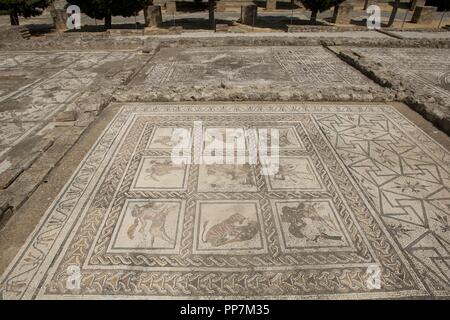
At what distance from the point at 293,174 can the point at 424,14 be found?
49.3 feet

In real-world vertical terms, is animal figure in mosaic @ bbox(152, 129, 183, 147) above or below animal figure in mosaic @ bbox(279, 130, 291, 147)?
below

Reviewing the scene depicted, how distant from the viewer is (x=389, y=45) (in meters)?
8.98

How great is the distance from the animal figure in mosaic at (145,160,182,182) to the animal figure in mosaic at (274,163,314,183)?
1125mm

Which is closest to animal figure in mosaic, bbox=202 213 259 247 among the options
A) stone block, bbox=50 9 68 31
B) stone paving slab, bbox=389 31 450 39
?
stone paving slab, bbox=389 31 450 39

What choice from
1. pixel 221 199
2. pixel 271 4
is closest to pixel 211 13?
pixel 271 4

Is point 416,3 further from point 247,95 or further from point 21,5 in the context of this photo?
point 21,5

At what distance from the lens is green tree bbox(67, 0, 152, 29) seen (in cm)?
1071

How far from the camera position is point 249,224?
8.08 feet

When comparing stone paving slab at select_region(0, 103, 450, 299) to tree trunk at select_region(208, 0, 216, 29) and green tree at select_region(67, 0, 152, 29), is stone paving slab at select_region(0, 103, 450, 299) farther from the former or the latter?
tree trunk at select_region(208, 0, 216, 29)

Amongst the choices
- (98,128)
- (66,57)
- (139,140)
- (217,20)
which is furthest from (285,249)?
(217,20)

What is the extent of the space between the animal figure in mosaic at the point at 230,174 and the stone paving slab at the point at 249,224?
0.02 m

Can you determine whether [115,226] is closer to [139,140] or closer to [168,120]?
[139,140]

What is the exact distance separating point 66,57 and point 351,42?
8.53 m

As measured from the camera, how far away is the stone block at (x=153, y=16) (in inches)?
486
